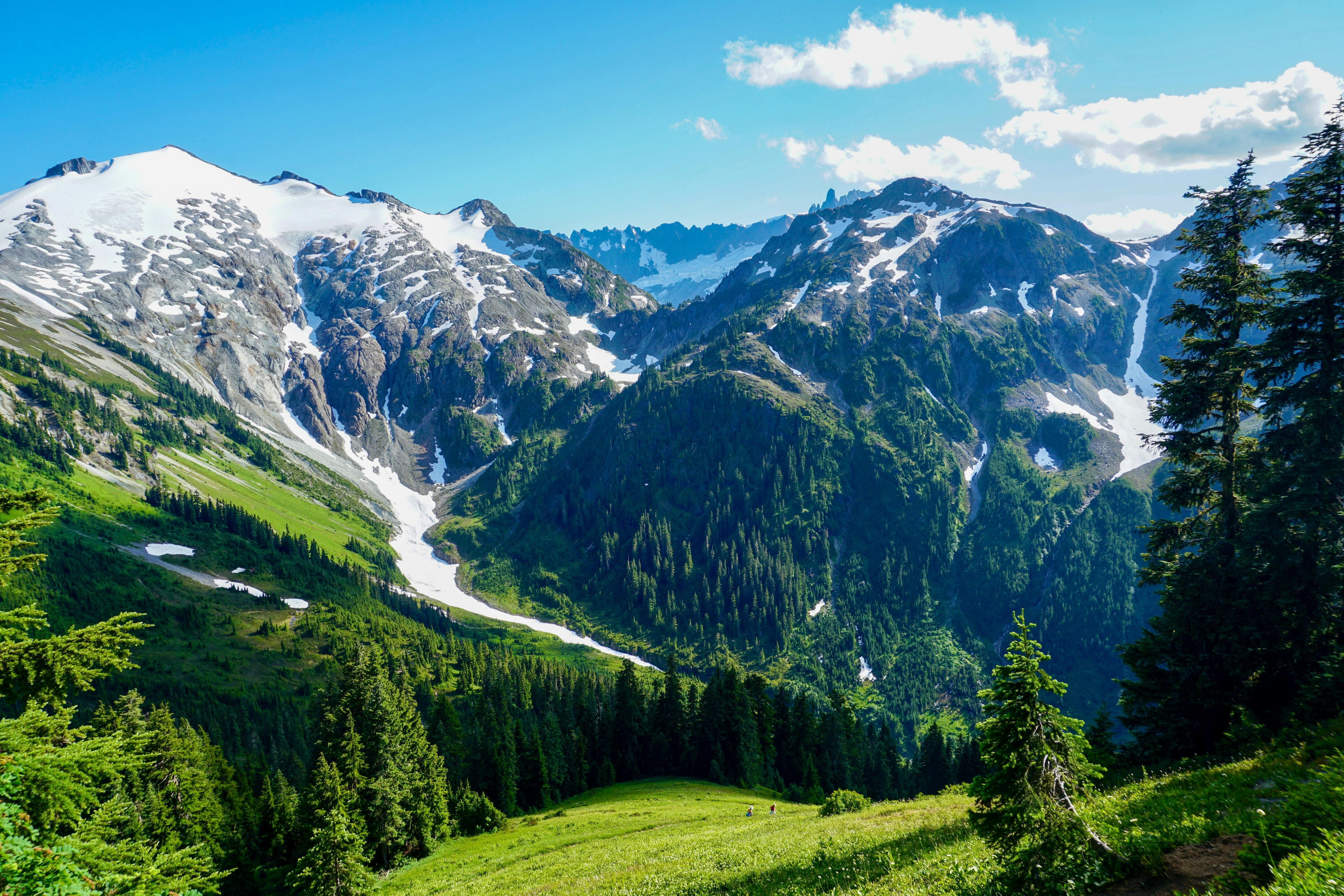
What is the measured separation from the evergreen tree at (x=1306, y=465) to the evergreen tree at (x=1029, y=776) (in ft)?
53.5

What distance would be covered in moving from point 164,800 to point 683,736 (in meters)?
58.7

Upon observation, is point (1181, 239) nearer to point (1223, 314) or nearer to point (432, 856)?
point (1223, 314)

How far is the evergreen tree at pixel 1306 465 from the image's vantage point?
79.3 feet

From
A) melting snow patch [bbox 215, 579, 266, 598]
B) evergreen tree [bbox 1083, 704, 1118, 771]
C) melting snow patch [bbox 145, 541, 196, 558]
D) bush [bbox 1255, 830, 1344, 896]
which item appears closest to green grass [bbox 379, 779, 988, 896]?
evergreen tree [bbox 1083, 704, 1118, 771]

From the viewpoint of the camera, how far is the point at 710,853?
29.1 m

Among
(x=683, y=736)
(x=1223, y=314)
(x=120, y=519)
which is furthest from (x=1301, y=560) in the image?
(x=120, y=519)

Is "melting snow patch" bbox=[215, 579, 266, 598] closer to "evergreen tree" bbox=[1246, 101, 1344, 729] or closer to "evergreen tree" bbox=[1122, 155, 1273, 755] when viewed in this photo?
"evergreen tree" bbox=[1122, 155, 1273, 755]

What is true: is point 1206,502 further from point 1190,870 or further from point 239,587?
point 239,587

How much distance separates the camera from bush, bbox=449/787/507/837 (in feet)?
201

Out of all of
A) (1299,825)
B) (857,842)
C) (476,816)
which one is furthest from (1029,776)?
(476,816)

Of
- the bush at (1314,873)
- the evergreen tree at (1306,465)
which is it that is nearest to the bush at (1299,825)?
the bush at (1314,873)

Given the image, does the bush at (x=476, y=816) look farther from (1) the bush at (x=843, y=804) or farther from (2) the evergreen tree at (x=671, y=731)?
(1) the bush at (x=843, y=804)

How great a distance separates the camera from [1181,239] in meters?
29.3

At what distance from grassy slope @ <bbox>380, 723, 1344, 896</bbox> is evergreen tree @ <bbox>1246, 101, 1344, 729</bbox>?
7794 millimetres
